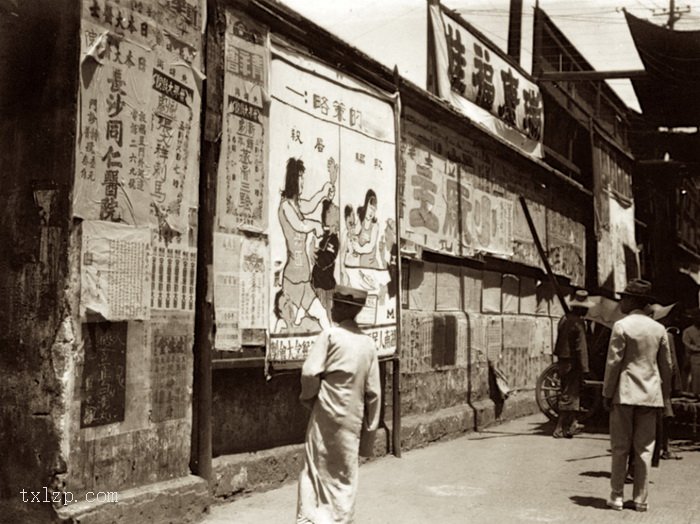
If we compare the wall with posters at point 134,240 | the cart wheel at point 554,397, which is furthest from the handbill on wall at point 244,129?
the cart wheel at point 554,397

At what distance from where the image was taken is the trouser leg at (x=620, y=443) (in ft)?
23.0

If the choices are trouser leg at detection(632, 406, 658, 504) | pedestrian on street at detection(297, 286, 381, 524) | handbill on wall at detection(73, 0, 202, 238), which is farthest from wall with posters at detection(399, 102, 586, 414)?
pedestrian on street at detection(297, 286, 381, 524)

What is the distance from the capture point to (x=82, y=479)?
17.2ft

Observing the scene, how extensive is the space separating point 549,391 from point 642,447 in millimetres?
5559

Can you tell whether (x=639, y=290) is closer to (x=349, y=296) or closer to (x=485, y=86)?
(x=349, y=296)

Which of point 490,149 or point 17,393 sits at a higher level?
point 490,149

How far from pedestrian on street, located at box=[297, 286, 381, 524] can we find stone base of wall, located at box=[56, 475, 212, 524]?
115cm

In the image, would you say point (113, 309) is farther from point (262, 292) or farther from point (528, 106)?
point (528, 106)

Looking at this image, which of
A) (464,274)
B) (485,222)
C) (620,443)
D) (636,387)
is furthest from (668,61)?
(620,443)

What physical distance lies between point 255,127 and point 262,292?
55.9 inches

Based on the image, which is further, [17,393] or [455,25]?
[455,25]

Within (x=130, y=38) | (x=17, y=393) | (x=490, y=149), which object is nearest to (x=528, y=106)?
(x=490, y=149)

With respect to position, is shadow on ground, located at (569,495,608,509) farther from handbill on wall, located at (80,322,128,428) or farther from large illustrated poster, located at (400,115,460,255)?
handbill on wall, located at (80,322,128,428)

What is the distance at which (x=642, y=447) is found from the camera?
6988mm
